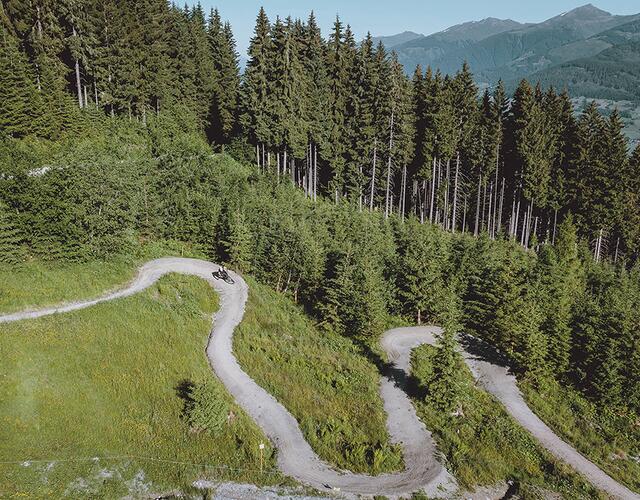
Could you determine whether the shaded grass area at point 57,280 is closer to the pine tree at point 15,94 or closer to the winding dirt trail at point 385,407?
the winding dirt trail at point 385,407

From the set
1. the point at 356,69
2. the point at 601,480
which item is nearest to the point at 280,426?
the point at 601,480

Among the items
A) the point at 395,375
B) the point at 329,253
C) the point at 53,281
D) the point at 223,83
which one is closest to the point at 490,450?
the point at 395,375

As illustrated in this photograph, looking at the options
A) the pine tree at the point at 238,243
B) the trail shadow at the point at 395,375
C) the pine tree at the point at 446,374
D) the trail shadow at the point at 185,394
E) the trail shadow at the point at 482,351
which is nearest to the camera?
the trail shadow at the point at 185,394

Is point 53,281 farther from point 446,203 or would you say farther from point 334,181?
point 446,203

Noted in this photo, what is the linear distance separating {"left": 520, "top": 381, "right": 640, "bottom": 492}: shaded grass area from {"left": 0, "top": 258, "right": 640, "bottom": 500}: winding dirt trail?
2.36 ft

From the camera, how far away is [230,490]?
1970cm

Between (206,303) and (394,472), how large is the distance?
673 inches

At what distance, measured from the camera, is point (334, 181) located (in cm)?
6203

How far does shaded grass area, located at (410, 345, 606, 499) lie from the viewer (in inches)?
916

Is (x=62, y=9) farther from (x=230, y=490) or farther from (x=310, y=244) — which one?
(x=230, y=490)

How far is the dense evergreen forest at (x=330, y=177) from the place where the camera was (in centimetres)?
3309

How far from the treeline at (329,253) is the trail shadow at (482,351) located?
78 cm

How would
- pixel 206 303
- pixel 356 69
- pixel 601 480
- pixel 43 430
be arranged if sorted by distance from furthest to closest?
pixel 356 69 → pixel 206 303 → pixel 601 480 → pixel 43 430

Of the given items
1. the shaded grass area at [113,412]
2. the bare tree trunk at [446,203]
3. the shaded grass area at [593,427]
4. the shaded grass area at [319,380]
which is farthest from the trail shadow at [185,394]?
the bare tree trunk at [446,203]
